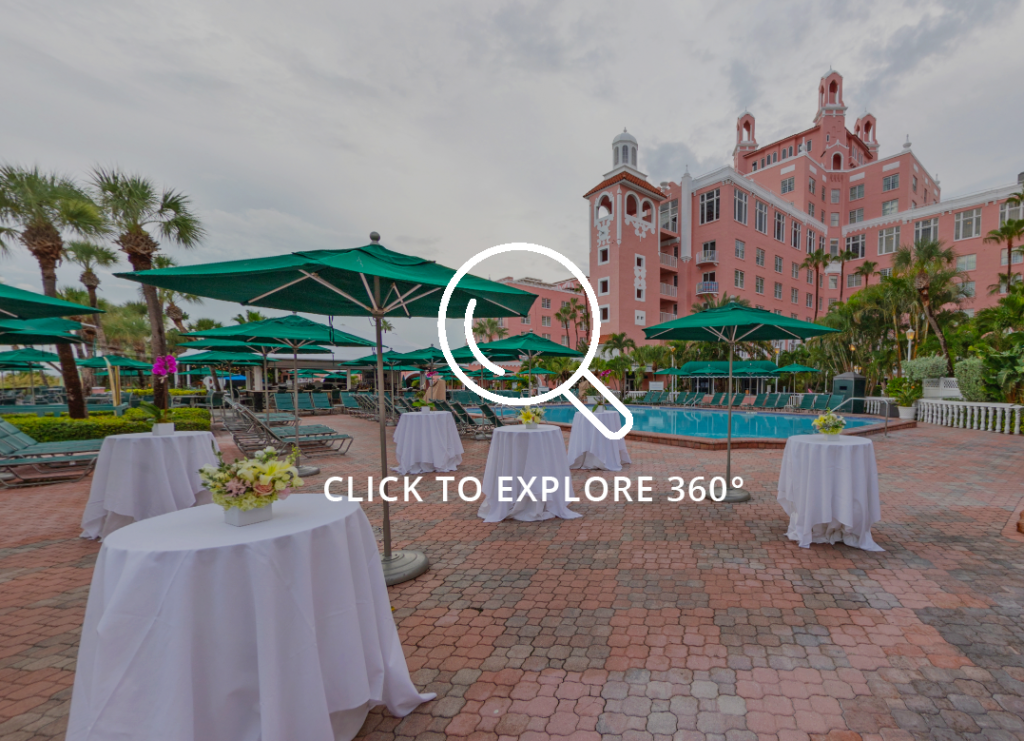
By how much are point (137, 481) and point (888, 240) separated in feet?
171

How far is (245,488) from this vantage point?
6.69 feet

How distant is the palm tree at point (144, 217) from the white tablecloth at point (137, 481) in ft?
30.1

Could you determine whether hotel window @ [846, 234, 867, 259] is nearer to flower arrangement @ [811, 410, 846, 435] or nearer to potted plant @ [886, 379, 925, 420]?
potted plant @ [886, 379, 925, 420]

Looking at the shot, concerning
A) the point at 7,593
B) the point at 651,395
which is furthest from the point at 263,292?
the point at 651,395

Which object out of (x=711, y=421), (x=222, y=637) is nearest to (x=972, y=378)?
(x=711, y=421)

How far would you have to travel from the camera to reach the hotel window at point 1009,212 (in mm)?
31188

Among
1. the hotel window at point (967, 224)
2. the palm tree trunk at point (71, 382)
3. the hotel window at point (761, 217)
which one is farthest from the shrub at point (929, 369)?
the palm tree trunk at point (71, 382)

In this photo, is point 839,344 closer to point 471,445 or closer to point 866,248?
point 866,248

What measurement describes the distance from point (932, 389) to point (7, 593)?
79.5 ft

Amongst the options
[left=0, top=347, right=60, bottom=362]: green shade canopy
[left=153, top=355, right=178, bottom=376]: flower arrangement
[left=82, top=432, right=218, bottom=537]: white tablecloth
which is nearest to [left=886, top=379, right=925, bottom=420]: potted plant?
[left=82, top=432, right=218, bottom=537]: white tablecloth

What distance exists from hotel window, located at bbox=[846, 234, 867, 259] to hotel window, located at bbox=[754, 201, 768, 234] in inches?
454

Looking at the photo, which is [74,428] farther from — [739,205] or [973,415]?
[739,205]

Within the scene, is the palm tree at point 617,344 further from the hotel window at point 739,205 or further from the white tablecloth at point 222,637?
the white tablecloth at point 222,637

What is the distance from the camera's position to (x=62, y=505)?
19.9 feet
